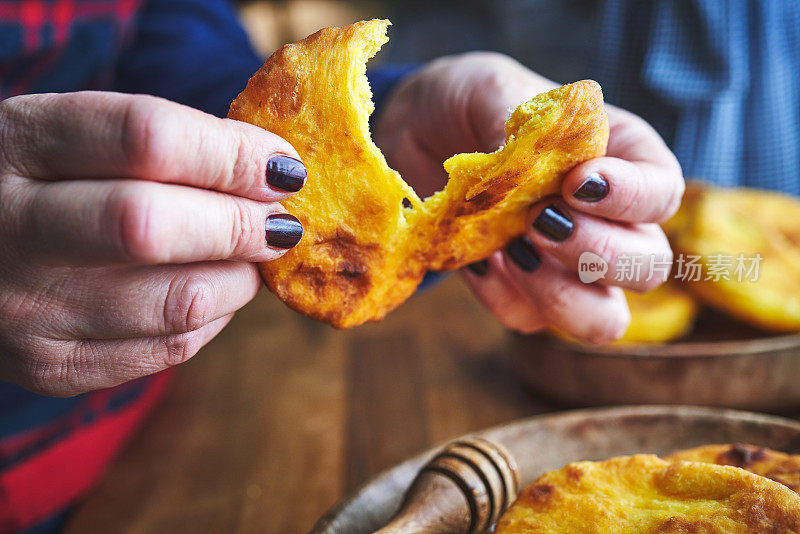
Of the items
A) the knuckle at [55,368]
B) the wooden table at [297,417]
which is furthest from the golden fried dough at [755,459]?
the knuckle at [55,368]

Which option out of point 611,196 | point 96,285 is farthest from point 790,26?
point 96,285

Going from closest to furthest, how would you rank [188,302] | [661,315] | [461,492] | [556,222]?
1. [188,302]
2. [461,492]
3. [556,222]
4. [661,315]

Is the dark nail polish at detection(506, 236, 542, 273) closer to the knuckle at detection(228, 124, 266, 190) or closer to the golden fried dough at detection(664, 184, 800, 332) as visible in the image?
the knuckle at detection(228, 124, 266, 190)

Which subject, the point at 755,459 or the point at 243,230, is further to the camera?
the point at 755,459

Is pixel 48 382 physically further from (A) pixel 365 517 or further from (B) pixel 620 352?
(B) pixel 620 352

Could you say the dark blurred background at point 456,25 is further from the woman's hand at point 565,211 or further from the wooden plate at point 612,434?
the wooden plate at point 612,434

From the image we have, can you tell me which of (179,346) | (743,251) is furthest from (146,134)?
(743,251)

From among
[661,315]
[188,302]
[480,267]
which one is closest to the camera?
[188,302]

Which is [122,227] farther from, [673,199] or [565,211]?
[673,199]
